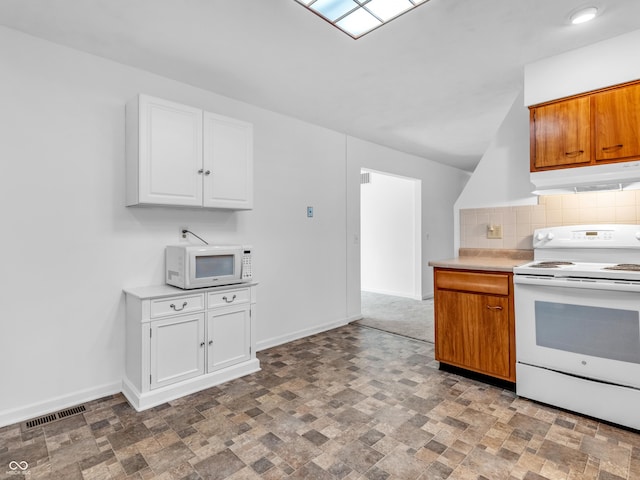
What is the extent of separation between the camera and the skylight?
1.99 metres

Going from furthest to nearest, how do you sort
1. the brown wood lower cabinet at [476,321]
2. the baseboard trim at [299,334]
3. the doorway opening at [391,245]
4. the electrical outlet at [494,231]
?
the doorway opening at [391,245] → the baseboard trim at [299,334] → the electrical outlet at [494,231] → the brown wood lower cabinet at [476,321]

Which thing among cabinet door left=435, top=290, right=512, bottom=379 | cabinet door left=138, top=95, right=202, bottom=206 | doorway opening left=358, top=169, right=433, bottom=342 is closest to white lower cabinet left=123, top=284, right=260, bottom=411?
cabinet door left=138, top=95, right=202, bottom=206

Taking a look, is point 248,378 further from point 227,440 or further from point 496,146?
point 496,146

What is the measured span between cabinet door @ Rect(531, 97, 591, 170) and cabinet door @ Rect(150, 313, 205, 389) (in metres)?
2.93

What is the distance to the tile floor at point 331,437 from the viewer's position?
1.77m

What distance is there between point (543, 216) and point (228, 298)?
2.71 metres

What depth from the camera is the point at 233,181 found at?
3.02 metres

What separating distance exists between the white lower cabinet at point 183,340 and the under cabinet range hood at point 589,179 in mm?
2536

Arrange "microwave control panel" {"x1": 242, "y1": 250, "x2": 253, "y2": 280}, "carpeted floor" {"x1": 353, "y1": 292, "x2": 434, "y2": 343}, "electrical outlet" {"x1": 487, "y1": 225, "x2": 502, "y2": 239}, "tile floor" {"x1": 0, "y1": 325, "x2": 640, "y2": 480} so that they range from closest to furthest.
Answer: "tile floor" {"x1": 0, "y1": 325, "x2": 640, "y2": 480}, "microwave control panel" {"x1": 242, "y1": 250, "x2": 253, "y2": 280}, "electrical outlet" {"x1": 487, "y1": 225, "x2": 502, "y2": 239}, "carpeted floor" {"x1": 353, "y1": 292, "x2": 434, "y2": 343}

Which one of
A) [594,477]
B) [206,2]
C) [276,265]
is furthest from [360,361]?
[206,2]

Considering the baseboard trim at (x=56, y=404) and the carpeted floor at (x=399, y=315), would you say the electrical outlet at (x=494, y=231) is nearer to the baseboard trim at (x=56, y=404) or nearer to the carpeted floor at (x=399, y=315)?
the carpeted floor at (x=399, y=315)

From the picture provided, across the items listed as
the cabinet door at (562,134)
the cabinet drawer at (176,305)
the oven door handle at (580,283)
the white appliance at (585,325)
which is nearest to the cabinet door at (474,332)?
the white appliance at (585,325)

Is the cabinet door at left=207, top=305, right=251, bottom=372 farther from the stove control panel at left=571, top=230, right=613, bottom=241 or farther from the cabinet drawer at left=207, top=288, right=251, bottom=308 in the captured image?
the stove control panel at left=571, top=230, right=613, bottom=241

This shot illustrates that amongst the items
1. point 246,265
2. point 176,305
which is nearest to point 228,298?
point 246,265
